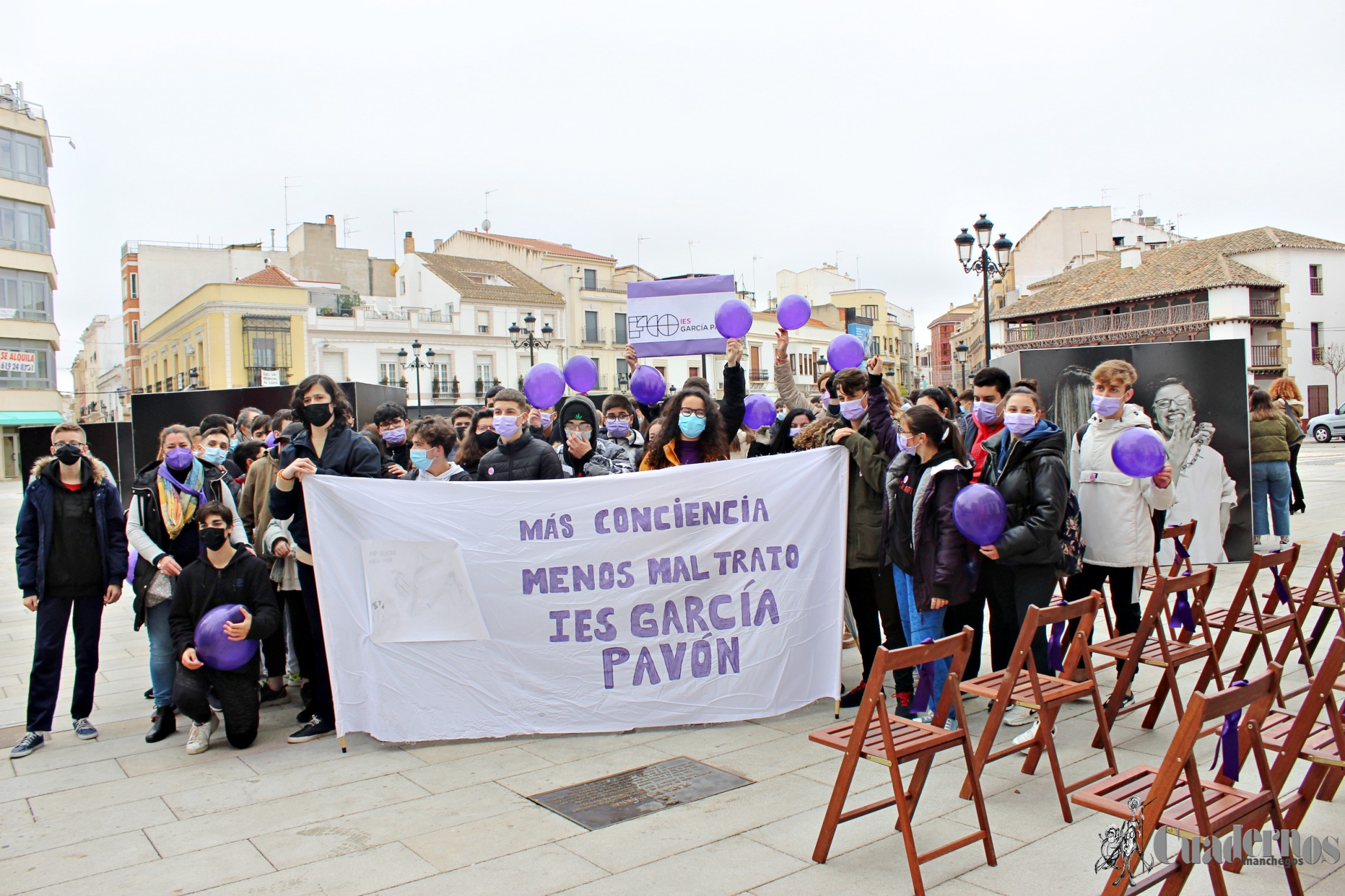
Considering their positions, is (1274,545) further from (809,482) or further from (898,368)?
(898,368)

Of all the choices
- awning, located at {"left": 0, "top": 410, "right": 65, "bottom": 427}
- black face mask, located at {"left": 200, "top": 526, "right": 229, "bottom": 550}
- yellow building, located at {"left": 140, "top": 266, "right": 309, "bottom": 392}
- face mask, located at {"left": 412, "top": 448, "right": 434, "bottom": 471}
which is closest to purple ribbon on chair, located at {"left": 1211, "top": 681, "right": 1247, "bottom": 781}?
face mask, located at {"left": 412, "top": 448, "right": 434, "bottom": 471}

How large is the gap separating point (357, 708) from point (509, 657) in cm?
83

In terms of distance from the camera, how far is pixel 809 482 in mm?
5414

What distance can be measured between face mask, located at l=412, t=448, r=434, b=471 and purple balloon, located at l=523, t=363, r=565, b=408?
113 centimetres

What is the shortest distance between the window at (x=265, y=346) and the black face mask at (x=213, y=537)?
4422 centimetres

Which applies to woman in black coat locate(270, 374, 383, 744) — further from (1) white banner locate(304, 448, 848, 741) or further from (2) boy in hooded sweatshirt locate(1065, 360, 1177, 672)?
(2) boy in hooded sweatshirt locate(1065, 360, 1177, 672)

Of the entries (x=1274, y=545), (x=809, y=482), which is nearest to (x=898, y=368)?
(x=1274, y=545)

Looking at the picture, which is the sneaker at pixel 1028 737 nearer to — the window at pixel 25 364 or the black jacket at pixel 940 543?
the black jacket at pixel 940 543

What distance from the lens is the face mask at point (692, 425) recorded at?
579 cm

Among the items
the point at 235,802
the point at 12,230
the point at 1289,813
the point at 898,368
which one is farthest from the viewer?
the point at 898,368

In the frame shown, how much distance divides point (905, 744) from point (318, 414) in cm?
370

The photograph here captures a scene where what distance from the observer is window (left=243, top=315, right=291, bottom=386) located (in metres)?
46.4

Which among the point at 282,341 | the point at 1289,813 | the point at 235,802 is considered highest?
the point at 282,341

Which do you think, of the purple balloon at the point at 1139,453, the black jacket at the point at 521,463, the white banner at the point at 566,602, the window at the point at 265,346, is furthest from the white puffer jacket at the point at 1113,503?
the window at the point at 265,346
